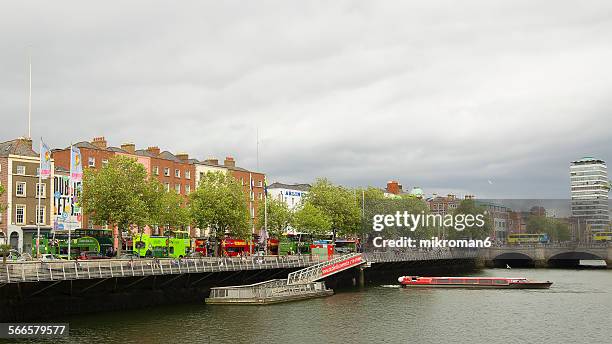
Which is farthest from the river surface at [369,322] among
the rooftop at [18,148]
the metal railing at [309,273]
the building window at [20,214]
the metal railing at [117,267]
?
the rooftop at [18,148]

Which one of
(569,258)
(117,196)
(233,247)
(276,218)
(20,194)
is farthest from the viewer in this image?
(569,258)

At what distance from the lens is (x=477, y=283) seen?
112 metres

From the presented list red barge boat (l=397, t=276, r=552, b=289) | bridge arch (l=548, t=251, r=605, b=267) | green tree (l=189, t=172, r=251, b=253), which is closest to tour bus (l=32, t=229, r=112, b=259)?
green tree (l=189, t=172, r=251, b=253)

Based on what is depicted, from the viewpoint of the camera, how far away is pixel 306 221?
428 feet

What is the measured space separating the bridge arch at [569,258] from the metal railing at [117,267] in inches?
4013

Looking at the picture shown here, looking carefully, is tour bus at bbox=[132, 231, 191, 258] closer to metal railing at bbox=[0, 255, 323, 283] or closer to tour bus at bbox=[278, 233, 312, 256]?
metal railing at bbox=[0, 255, 323, 283]

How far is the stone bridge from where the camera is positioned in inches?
6663

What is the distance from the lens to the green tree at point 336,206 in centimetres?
14500

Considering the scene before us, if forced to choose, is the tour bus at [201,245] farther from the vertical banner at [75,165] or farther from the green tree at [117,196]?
the vertical banner at [75,165]

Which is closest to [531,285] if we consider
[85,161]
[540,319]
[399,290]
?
[399,290]

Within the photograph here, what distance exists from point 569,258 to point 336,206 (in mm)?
70332

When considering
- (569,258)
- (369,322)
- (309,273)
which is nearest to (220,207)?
(309,273)

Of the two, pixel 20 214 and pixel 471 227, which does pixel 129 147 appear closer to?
Answer: pixel 20 214

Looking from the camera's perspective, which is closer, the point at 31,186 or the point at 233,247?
the point at 31,186
